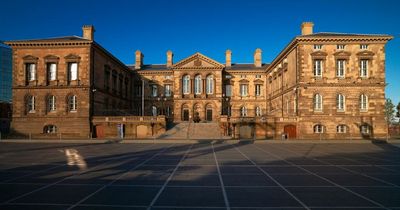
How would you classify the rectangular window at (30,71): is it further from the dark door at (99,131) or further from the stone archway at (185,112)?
the stone archway at (185,112)

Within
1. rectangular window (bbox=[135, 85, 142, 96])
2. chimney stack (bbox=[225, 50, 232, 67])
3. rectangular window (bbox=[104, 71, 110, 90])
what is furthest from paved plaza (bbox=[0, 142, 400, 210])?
chimney stack (bbox=[225, 50, 232, 67])

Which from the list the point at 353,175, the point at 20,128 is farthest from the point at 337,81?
the point at 20,128

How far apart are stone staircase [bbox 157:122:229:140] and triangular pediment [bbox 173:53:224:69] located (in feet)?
47.5

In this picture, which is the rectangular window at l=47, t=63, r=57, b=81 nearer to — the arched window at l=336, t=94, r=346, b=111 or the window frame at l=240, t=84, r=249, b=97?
the window frame at l=240, t=84, r=249, b=97

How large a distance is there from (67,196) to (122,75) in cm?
4664

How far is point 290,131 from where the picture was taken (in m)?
40.0

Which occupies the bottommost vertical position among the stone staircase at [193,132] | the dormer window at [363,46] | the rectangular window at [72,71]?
the stone staircase at [193,132]

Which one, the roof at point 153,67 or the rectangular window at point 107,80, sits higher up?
the roof at point 153,67

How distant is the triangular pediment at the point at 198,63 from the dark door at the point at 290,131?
20.0 meters

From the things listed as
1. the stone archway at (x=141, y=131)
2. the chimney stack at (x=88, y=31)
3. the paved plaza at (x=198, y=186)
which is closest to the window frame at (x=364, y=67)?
the paved plaza at (x=198, y=186)

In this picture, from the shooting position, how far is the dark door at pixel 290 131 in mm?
39975

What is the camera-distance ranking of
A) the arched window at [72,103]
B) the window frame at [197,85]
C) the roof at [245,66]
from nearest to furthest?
the arched window at [72,103], the window frame at [197,85], the roof at [245,66]

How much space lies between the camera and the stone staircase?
3841 centimetres

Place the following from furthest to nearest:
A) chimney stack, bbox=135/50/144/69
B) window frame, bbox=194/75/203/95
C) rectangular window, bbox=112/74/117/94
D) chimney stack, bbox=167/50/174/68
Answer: chimney stack, bbox=167/50/174/68
chimney stack, bbox=135/50/144/69
window frame, bbox=194/75/203/95
rectangular window, bbox=112/74/117/94
